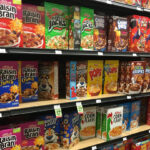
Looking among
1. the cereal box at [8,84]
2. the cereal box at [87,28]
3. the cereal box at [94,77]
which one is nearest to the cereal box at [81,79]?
the cereal box at [94,77]

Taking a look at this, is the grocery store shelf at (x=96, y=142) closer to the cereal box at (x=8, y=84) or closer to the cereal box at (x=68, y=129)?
the cereal box at (x=68, y=129)

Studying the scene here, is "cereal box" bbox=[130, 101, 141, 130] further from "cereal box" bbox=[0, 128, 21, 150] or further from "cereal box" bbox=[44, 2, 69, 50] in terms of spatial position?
"cereal box" bbox=[0, 128, 21, 150]

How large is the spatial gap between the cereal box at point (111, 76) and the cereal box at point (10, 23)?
1083mm

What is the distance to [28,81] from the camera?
160 cm

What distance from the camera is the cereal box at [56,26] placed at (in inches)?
63.0

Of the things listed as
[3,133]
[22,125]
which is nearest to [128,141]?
[22,125]

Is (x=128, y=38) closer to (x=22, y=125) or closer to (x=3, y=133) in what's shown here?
(x=22, y=125)

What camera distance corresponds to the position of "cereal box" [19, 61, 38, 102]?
5.16 ft

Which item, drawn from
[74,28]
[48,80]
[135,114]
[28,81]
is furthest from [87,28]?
[135,114]

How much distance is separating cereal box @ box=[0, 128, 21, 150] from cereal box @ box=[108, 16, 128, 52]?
4.30 feet

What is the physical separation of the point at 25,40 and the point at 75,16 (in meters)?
0.54

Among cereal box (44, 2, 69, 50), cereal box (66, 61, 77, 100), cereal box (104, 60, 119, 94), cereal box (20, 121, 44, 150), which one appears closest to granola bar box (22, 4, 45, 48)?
cereal box (44, 2, 69, 50)

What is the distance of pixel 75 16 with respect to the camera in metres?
1.66

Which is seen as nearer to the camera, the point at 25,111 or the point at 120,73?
the point at 25,111
